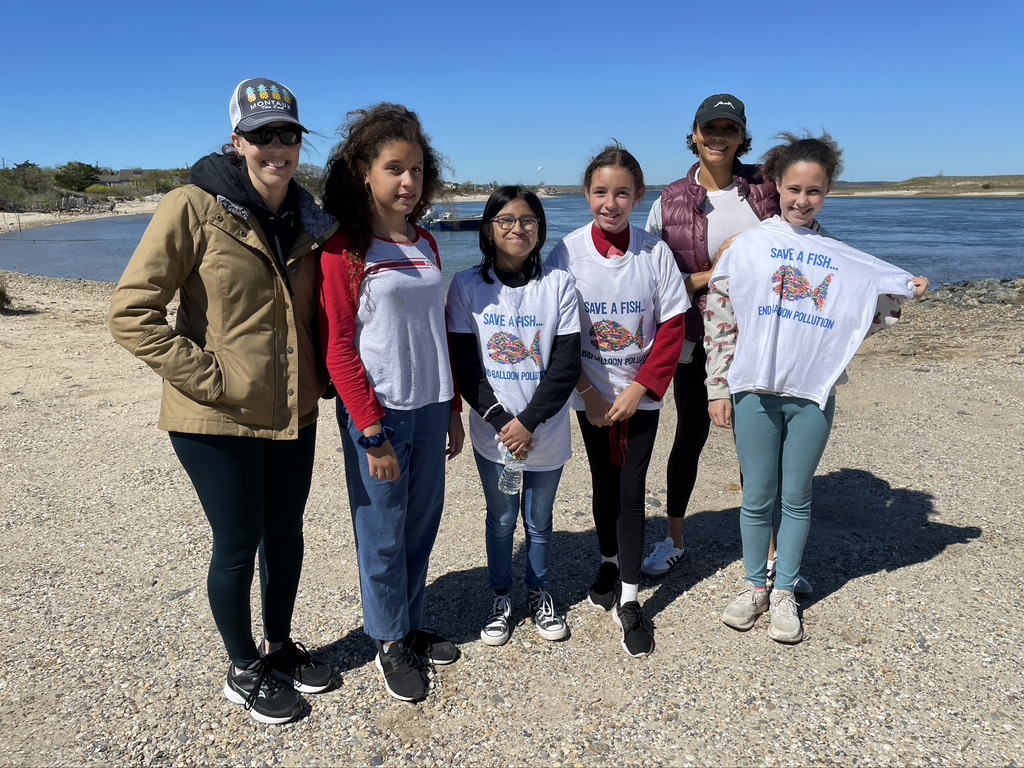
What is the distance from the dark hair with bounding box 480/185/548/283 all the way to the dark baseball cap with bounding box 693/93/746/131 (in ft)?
3.18

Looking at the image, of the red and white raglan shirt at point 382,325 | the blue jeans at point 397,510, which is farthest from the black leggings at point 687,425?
the red and white raglan shirt at point 382,325

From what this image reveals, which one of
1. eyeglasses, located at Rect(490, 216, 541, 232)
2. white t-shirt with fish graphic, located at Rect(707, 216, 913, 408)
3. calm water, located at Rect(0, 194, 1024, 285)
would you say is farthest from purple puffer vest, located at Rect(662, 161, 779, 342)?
calm water, located at Rect(0, 194, 1024, 285)

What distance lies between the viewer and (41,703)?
2816mm

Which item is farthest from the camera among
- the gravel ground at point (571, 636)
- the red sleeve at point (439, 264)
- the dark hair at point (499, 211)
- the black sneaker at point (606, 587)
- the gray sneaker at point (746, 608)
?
the black sneaker at point (606, 587)

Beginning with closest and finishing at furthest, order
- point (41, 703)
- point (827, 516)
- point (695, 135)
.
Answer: point (41, 703) < point (695, 135) < point (827, 516)

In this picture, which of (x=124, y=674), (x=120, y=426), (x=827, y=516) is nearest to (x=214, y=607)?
(x=124, y=674)

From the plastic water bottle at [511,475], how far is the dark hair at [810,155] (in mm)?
1662

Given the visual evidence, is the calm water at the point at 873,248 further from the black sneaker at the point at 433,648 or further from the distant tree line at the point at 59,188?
the distant tree line at the point at 59,188

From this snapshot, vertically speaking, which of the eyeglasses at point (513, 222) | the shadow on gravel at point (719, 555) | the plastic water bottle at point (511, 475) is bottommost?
the shadow on gravel at point (719, 555)

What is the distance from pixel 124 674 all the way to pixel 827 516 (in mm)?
3988

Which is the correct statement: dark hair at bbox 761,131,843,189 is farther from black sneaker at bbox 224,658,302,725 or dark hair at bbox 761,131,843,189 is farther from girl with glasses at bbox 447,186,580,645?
black sneaker at bbox 224,658,302,725

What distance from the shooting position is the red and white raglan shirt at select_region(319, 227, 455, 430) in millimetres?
2453

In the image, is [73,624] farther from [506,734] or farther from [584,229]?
[584,229]

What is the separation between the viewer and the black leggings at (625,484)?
3.11 meters
